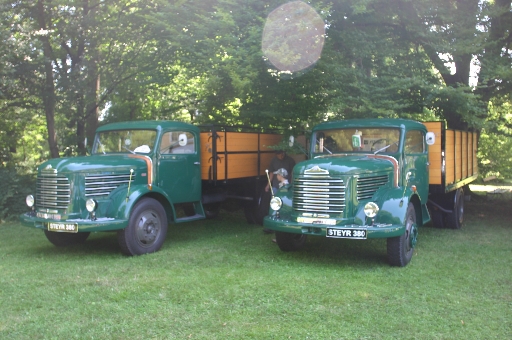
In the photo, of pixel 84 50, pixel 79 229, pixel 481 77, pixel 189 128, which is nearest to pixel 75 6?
pixel 84 50

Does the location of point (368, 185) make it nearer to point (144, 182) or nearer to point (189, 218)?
point (189, 218)

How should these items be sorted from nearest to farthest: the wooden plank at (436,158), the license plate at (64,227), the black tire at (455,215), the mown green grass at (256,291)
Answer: the mown green grass at (256,291) < the license plate at (64,227) < the wooden plank at (436,158) < the black tire at (455,215)

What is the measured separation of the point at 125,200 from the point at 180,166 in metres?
1.55

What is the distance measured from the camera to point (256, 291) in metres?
5.44

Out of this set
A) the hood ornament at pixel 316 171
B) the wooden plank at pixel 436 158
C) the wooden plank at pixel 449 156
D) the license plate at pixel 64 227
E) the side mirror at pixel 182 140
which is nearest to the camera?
the hood ornament at pixel 316 171

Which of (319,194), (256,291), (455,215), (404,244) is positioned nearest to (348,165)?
(319,194)

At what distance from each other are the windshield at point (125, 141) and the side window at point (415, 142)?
166 inches

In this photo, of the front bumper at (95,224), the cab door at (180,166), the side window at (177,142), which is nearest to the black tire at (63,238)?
the front bumper at (95,224)

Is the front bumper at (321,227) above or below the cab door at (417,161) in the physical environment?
below

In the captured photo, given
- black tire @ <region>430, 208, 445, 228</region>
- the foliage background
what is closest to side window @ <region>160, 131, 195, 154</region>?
the foliage background

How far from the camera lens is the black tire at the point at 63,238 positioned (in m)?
7.91

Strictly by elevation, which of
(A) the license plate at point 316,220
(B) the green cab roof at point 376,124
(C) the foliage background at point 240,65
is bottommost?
(A) the license plate at point 316,220

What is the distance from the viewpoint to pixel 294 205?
679 cm

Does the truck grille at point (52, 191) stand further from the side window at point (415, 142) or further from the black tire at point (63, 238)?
the side window at point (415, 142)
